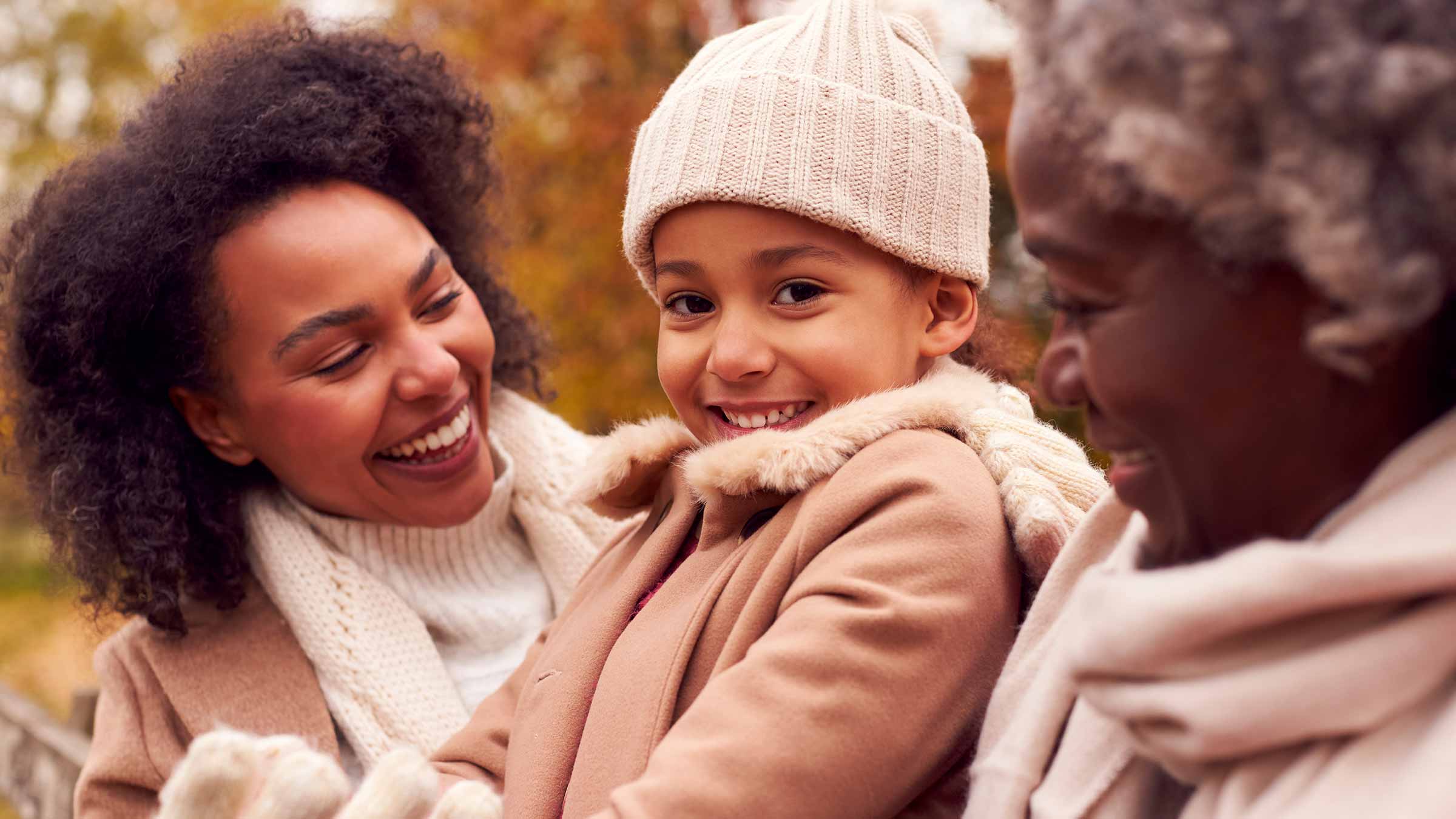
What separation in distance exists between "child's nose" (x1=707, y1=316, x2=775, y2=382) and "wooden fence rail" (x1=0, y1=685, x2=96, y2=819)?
2.11 metres

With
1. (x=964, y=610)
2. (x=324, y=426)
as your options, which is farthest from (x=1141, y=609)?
(x=324, y=426)

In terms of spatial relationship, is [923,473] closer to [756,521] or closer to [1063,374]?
[756,521]

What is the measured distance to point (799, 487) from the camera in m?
1.75

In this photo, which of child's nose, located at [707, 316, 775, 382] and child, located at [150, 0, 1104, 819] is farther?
child's nose, located at [707, 316, 775, 382]

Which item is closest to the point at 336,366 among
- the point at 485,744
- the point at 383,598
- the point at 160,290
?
the point at 160,290

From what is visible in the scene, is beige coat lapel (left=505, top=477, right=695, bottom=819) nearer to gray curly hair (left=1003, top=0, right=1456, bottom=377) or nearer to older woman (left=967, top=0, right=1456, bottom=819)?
older woman (left=967, top=0, right=1456, bottom=819)

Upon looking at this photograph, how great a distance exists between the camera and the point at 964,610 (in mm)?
1565

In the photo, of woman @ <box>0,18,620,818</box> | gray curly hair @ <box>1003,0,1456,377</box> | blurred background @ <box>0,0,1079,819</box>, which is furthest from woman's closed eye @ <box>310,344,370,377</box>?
blurred background @ <box>0,0,1079,819</box>

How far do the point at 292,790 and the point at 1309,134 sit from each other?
1209 millimetres

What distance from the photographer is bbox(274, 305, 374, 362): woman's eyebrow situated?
2.51 metres

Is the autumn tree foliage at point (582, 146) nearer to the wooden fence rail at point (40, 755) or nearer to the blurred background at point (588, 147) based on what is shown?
the blurred background at point (588, 147)

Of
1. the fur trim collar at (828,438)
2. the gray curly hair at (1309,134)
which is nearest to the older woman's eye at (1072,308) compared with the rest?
the gray curly hair at (1309,134)

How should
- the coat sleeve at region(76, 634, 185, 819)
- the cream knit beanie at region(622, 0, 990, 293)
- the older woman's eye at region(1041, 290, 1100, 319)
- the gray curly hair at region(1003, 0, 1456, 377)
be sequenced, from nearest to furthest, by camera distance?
the gray curly hair at region(1003, 0, 1456, 377) < the older woman's eye at region(1041, 290, 1100, 319) < the cream knit beanie at region(622, 0, 990, 293) < the coat sleeve at region(76, 634, 185, 819)

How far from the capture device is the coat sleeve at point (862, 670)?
144 centimetres
